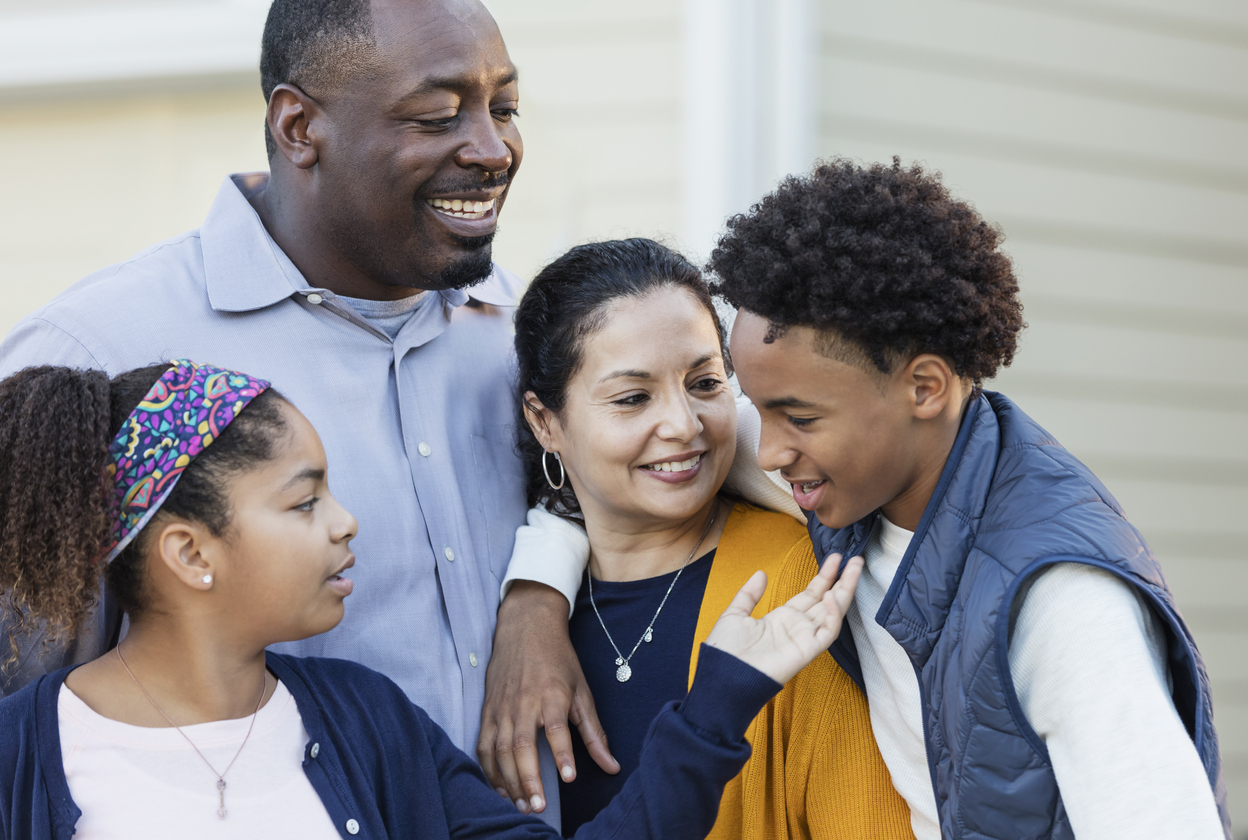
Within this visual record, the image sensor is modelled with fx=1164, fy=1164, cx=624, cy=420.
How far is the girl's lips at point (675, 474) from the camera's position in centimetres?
202

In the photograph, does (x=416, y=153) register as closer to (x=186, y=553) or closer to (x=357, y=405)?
(x=357, y=405)

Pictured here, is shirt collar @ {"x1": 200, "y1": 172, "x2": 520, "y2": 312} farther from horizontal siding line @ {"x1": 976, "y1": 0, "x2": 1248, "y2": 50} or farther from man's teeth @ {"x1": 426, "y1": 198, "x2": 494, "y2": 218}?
horizontal siding line @ {"x1": 976, "y1": 0, "x2": 1248, "y2": 50}

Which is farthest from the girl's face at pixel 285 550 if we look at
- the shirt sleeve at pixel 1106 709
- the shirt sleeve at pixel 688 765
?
the shirt sleeve at pixel 1106 709

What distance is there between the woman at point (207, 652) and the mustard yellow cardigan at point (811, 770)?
9.3 inches

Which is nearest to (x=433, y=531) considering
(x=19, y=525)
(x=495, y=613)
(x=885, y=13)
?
(x=495, y=613)

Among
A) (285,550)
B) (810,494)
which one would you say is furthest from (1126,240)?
(285,550)

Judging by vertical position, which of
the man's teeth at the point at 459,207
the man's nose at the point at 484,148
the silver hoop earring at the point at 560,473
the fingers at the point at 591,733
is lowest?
the fingers at the point at 591,733

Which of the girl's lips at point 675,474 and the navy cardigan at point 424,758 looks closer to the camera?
the navy cardigan at point 424,758

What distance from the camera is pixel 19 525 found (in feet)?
4.84

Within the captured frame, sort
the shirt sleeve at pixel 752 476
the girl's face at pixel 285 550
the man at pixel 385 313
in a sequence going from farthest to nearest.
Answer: the shirt sleeve at pixel 752 476, the man at pixel 385 313, the girl's face at pixel 285 550

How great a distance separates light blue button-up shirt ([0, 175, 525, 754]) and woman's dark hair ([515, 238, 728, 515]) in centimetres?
15

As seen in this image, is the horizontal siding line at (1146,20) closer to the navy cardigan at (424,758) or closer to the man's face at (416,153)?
the man's face at (416,153)

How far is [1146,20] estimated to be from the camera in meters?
3.62

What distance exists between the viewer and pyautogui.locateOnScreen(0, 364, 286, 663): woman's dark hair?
4.81ft
